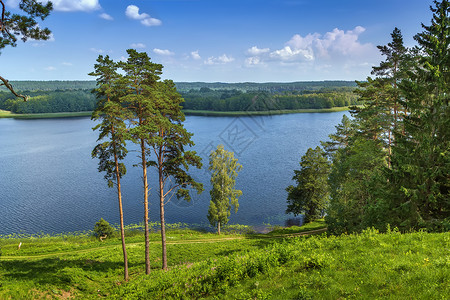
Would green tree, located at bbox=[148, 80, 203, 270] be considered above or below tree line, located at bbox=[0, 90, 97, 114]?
below

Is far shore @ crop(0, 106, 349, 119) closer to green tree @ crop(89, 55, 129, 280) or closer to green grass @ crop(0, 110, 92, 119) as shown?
green grass @ crop(0, 110, 92, 119)

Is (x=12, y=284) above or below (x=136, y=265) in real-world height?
above

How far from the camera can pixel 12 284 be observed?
13125 mm

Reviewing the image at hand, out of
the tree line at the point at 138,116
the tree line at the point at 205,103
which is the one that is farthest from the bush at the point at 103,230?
the tree line at the point at 205,103

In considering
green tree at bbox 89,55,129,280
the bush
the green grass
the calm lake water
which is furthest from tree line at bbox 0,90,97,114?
green tree at bbox 89,55,129,280

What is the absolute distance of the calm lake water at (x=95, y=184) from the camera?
42656mm

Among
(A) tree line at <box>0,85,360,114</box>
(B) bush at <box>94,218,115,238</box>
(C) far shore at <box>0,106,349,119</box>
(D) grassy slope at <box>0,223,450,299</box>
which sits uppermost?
(A) tree line at <box>0,85,360,114</box>

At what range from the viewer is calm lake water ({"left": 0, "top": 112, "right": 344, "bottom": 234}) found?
42656 millimetres

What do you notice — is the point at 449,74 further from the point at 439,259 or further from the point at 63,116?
the point at 63,116

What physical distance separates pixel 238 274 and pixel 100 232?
29.9 meters

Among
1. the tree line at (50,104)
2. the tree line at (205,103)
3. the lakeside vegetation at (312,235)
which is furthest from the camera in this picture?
the tree line at (50,104)

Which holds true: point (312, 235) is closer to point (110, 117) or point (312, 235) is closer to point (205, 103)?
point (110, 117)

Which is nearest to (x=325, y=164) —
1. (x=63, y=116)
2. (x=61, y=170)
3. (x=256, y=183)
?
(x=256, y=183)

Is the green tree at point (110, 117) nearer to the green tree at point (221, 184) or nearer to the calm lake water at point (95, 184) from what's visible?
the green tree at point (221, 184)
